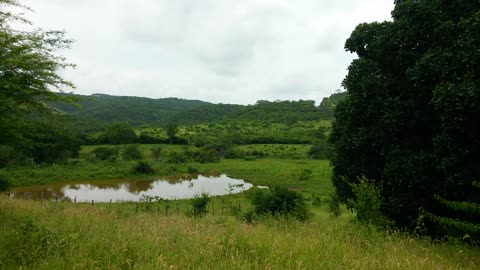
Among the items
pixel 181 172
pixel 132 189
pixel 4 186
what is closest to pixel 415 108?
pixel 4 186

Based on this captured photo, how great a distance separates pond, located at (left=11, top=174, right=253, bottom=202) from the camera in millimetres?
39531

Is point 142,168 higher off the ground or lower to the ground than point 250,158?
lower

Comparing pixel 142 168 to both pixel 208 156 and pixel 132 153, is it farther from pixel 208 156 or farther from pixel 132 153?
pixel 208 156

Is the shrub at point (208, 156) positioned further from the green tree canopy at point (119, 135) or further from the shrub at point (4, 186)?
the shrub at point (4, 186)

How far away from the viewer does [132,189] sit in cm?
4562

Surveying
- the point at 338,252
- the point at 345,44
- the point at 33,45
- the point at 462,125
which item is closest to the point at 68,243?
the point at 338,252

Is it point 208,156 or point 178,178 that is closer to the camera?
point 178,178

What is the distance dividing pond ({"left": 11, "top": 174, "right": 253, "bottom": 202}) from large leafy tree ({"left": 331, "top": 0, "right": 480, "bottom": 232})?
26.5 m

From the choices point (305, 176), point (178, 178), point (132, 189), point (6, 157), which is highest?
point (6, 157)

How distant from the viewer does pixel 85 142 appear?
88.1 m

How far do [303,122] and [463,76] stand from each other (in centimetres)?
11957

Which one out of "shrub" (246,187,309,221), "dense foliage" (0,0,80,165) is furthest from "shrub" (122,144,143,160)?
"dense foliage" (0,0,80,165)

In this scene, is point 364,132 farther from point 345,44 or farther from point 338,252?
point 338,252

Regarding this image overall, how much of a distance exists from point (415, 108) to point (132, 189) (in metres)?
40.1
